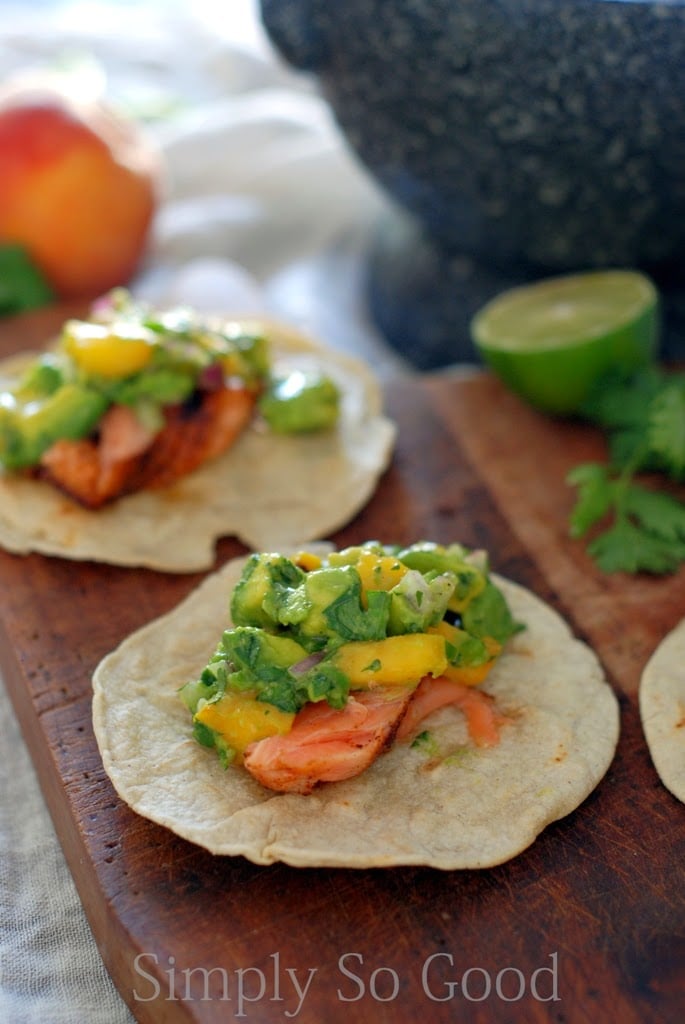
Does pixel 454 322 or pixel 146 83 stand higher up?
pixel 146 83

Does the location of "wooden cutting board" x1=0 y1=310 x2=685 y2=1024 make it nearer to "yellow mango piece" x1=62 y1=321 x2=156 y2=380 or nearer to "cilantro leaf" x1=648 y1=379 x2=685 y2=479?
"cilantro leaf" x1=648 y1=379 x2=685 y2=479

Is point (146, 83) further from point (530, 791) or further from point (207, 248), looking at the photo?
point (530, 791)

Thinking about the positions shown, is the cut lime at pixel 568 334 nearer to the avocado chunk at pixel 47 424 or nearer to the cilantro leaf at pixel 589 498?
the cilantro leaf at pixel 589 498

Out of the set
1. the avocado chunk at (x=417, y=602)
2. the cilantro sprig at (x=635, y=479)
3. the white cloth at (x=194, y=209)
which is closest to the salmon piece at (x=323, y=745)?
the avocado chunk at (x=417, y=602)

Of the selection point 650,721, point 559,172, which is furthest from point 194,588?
point 559,172

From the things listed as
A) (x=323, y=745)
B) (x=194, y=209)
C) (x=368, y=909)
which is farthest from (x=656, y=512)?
(x=194, y=209)

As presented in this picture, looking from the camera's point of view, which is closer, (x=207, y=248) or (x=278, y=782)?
(x=278, y=782)

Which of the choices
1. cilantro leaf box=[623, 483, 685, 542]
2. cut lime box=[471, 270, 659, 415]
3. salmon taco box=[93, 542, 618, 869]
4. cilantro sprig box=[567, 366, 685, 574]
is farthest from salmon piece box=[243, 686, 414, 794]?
cut lime box=[471, 270, 659, 415]
